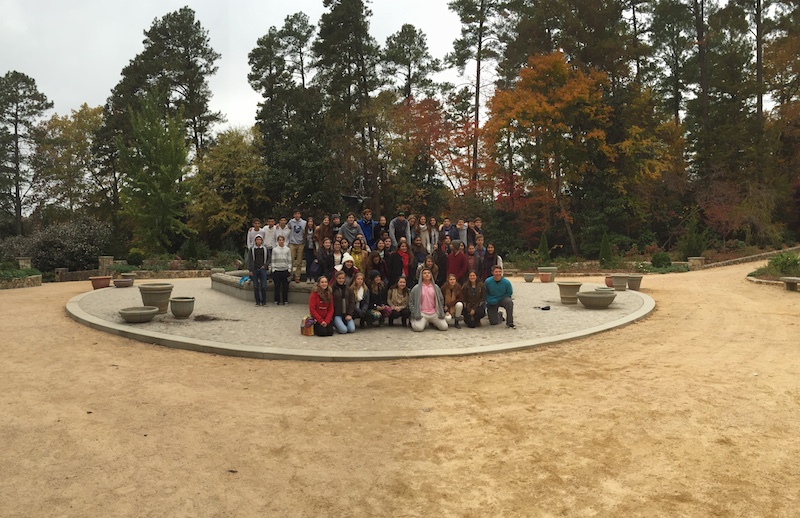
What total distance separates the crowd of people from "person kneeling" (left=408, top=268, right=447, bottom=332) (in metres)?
0.02

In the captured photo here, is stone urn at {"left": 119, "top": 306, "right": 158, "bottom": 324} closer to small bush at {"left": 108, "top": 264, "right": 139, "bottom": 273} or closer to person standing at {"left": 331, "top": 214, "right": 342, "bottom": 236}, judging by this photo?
person standing at {"left": 331, "top": 214, "right": 342, "bottom": 236}

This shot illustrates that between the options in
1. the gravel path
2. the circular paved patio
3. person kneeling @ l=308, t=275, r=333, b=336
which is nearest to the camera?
the circular paved patio

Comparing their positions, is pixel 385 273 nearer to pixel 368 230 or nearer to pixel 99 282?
pixel 368 230

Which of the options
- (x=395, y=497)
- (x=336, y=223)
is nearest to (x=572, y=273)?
(x=336, y=223)

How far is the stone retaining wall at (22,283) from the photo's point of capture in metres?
17.2

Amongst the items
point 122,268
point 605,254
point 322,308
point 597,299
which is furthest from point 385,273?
point 605,254

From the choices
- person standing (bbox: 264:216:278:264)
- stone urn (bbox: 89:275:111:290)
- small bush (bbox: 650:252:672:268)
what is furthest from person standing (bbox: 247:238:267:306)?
small bush (bbox: 650:252:672:268)

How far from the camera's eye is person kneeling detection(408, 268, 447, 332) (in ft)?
29.8

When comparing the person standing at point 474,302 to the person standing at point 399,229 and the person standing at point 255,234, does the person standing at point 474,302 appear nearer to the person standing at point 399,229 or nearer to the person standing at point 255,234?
the person standing at point 399,229

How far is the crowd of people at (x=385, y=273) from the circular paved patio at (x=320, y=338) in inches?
12.7

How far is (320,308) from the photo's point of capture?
8.71 m

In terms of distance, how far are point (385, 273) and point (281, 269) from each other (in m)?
2.83

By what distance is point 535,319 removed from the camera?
10180mm

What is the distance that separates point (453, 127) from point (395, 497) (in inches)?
1119
